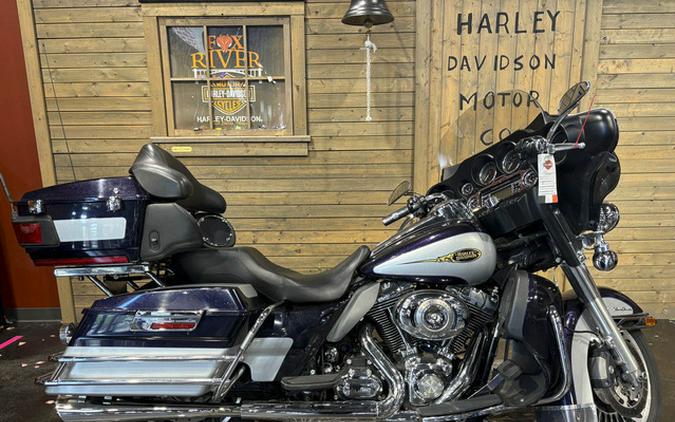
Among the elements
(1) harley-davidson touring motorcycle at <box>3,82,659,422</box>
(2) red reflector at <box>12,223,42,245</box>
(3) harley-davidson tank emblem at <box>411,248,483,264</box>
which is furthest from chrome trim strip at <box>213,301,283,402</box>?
(2) red reflector at <box>12,223,42,245</box>

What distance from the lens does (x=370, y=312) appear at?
154 cm

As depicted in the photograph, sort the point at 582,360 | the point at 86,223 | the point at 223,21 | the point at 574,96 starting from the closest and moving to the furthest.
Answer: the point at 574,96, the point at 86,223, the point at 582,360, the point at 223,21

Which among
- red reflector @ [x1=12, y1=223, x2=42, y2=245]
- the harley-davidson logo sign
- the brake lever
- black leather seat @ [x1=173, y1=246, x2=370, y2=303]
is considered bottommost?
black leather seat @ [x1=173, y1=246, x2=370, y2=303]

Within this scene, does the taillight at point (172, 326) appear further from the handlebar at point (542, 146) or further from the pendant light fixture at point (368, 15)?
the pendant light fixture at point (368, 15)

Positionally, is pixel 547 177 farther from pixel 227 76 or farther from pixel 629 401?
pixel 227 76

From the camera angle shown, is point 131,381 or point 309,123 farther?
point 309,123

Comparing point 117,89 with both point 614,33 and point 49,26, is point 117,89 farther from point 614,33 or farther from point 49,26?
point 614,33

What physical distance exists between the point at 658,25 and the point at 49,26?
4.23 m

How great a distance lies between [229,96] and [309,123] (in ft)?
1.98

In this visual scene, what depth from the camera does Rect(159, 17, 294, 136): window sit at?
2.73 meters

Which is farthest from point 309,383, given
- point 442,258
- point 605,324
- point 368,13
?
point 368,13

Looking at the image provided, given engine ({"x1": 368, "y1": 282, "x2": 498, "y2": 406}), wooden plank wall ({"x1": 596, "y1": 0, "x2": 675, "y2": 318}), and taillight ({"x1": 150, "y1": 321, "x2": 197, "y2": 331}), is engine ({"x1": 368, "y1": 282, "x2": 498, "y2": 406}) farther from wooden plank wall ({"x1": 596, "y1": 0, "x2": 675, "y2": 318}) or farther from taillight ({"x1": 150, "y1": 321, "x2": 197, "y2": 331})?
wooden plank wall ({"x1": 596, "y1": 0, "x2": 675, "y2": 318})

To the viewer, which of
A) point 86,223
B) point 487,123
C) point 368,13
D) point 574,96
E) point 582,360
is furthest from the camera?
point 368,13

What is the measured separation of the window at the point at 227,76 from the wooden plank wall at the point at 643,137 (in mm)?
2264
